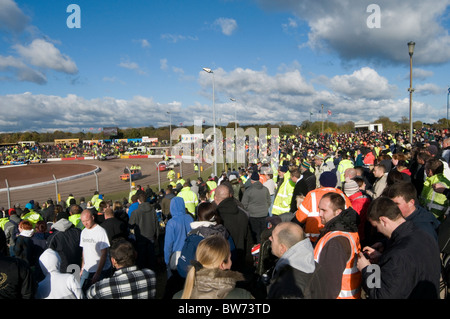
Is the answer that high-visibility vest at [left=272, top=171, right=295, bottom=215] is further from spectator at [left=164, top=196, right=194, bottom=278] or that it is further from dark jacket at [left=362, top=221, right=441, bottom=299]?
dark jacket at [left=362, top=221, right=441, bottom=299]

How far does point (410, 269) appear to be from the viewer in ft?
7.34

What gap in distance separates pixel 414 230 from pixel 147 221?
4.88m

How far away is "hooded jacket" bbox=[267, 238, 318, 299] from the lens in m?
2.06

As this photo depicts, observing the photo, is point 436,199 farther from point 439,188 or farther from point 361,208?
point 361,208

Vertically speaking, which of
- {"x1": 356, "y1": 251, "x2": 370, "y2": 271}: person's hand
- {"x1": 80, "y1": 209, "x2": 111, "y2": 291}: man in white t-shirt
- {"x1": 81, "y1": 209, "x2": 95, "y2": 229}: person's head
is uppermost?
{"x1": 356, "y1": 251, "x2": 370, "y2": 271}: person's hand

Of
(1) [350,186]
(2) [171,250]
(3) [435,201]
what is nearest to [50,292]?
(2) [171,250]

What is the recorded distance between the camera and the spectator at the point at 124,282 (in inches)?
108

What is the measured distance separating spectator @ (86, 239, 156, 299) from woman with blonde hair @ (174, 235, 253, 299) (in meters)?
0.75

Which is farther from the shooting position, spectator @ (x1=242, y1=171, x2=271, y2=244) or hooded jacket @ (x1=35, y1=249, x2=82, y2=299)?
spectator @ (x1=242, y1=171, x2=271, y2=244)

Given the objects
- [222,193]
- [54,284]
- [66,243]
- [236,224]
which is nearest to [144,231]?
[66,243]

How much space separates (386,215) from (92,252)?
13.3 feet

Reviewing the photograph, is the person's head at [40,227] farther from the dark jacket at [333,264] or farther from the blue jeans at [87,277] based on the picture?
the dark jacket at [333,264]

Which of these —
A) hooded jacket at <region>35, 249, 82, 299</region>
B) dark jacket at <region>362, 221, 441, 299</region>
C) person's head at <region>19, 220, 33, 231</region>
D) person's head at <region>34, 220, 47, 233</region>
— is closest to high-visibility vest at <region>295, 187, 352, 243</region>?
dark jacket at <region>362, 221, 441, 299</region>
